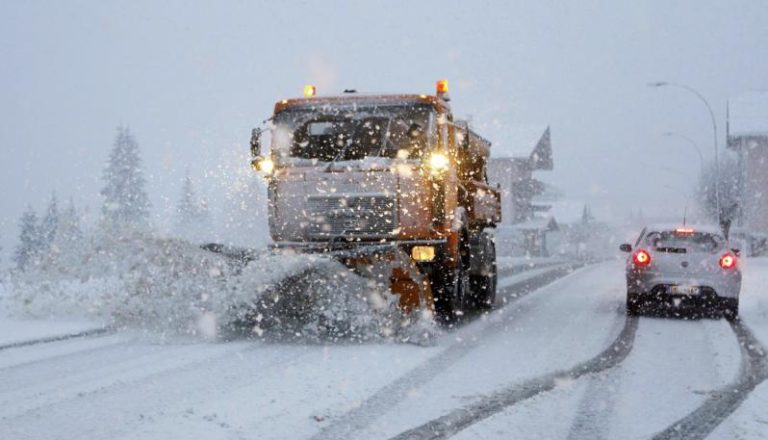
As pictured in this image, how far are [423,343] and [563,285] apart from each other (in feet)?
40.2

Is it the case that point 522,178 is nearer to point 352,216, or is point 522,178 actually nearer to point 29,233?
point 29,233

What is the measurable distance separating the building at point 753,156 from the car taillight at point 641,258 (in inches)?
1806

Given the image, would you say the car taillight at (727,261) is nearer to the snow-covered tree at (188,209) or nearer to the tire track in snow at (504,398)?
the tire track in snow at (504,398)

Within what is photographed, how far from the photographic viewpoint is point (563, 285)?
2088 centimetres

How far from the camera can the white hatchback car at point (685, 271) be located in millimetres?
12453

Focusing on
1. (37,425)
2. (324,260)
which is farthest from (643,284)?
(37,425)

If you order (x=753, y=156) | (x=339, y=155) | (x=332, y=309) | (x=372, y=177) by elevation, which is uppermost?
(x=753, y=156)

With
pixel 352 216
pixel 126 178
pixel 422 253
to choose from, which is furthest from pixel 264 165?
pixel 126 178

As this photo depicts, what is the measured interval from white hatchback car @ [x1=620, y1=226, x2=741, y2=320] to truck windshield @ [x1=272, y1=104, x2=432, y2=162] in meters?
4.18

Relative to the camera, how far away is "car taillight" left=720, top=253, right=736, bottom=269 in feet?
41.0

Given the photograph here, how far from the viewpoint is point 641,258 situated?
1284 cm

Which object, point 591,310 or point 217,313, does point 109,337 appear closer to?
point 217,313

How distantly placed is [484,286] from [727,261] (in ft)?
12.5

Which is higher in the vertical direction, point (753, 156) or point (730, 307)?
point (753, 156)
